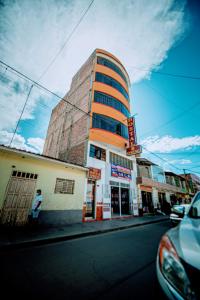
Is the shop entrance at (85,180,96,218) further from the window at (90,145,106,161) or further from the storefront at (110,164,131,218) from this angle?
the window at (90,145,106,161)

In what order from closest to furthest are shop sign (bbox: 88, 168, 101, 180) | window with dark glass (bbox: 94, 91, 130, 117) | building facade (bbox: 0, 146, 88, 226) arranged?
1. building facade (bbox: 0, 146, 88, 226)
2. shop sign (bbox: 88, 168, 101, 180)
3. window with dark glass (bbox: 94, 91, 130, 117)

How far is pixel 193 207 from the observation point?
6.98 ft

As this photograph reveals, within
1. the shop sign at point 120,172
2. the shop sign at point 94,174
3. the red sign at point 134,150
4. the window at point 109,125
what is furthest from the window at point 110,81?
the shop sign at point 94,174

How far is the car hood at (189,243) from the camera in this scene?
1062mm

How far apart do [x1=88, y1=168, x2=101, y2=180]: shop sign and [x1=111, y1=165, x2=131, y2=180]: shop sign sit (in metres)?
1.90

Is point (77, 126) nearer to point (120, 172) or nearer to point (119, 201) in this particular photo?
point (120, 172)

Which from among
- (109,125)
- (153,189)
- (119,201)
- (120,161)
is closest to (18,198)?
(119,201)

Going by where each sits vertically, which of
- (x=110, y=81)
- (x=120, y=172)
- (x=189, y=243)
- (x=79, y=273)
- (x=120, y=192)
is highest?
(x=110, y=81)

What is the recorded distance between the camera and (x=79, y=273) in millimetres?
2969

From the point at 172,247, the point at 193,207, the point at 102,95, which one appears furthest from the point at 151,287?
the point at 102,95

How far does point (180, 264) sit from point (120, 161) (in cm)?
1301

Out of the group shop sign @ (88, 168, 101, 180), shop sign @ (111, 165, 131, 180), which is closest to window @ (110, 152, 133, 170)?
shop sign @ (111, 165, 131, 180)

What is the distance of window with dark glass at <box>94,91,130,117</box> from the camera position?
1393 centimetres

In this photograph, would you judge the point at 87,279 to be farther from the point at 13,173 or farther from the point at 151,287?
the point at 13,173
